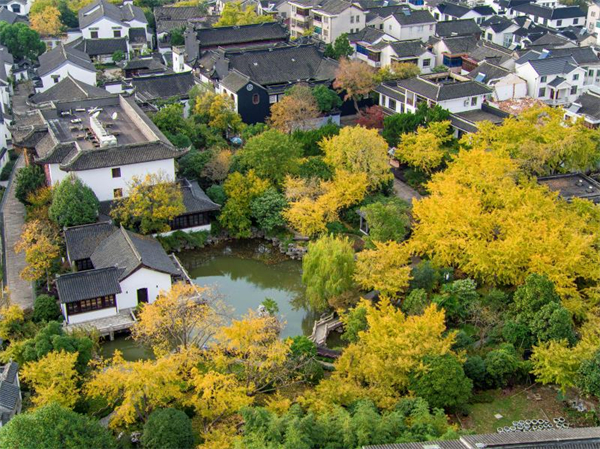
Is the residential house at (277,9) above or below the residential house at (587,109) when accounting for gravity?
above

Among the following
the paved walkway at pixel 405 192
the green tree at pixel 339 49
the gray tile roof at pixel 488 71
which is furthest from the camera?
the green tree at pixel 339 49

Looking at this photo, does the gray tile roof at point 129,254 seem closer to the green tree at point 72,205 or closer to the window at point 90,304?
the window at point 90,304

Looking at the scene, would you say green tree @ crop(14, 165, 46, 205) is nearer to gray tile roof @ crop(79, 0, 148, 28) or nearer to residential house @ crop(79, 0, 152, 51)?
residential house @ crop(79, 0, 152, 51)

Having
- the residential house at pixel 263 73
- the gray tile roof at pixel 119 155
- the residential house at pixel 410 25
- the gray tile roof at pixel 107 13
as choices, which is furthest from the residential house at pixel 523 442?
the gray tile roof at pixel 107 13

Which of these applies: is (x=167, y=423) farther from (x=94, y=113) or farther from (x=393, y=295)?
(x=94, y=113)

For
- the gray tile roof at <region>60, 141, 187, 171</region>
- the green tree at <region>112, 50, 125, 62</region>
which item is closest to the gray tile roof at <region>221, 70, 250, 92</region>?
the gray tile roof at <region>60, 141, 187, 171</region>

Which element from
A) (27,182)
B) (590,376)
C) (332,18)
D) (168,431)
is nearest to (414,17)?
(332,18)

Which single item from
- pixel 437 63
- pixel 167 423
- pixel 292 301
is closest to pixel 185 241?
pixel 292 301
